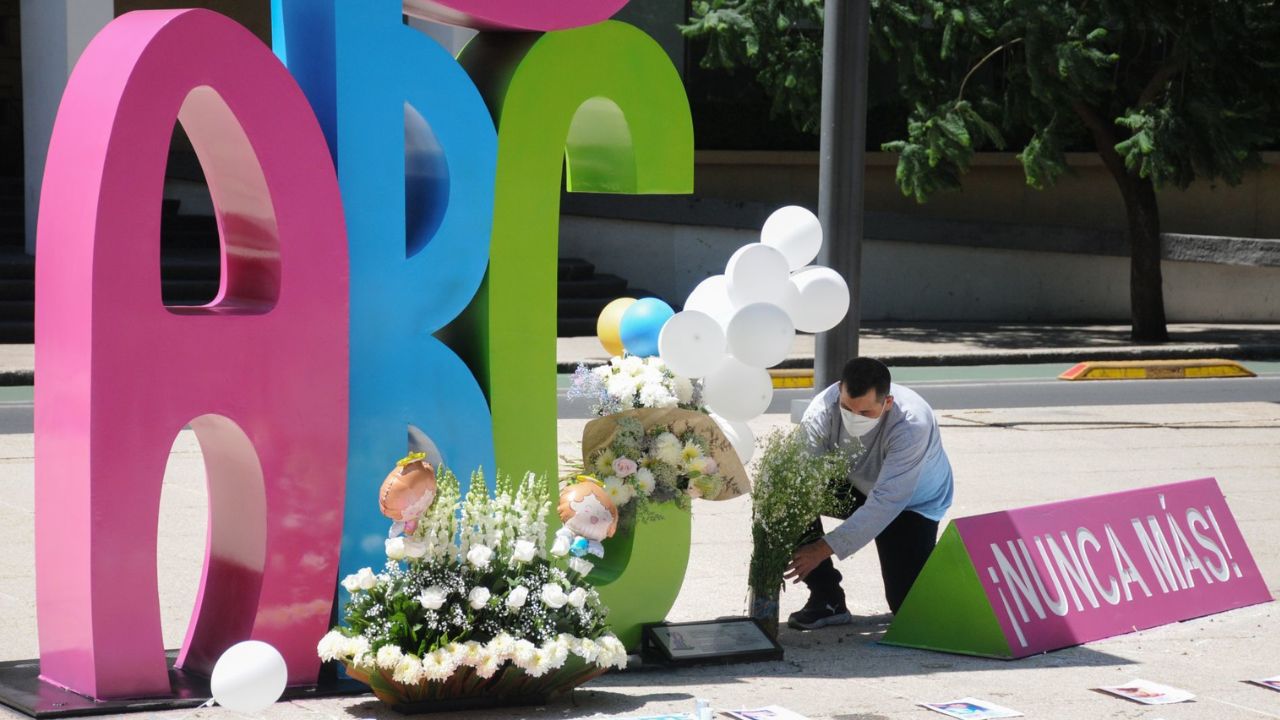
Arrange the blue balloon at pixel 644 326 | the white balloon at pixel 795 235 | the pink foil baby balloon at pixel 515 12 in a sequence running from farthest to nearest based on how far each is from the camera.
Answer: the white balloon at pixel 795 235
the blue balloon at pixel 644 326
the pink foil baby balloon at pixel 515 12

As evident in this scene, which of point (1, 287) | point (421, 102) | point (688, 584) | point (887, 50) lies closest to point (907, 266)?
point (887, 50)

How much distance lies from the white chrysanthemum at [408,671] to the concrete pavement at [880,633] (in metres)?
0.33

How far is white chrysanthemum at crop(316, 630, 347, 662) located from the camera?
223 inches

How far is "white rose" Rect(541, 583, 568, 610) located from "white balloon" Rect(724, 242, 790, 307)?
1.89 meters

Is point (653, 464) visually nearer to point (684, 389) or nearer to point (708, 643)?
point (684, 389)

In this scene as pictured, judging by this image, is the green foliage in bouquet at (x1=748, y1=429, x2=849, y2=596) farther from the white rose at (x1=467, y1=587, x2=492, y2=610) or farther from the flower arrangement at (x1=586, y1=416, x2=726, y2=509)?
the white rose at (x1=467, y1=587, x2=492, y2=610)

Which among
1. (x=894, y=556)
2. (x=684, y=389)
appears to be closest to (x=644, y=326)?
(x=684, y=389)

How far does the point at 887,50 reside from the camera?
65.1ft

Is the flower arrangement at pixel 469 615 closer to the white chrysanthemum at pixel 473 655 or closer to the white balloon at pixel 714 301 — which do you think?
the white chrysanthemum at pixel 473 655

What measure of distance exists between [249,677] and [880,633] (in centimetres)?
318

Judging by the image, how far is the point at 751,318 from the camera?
22.9 ft

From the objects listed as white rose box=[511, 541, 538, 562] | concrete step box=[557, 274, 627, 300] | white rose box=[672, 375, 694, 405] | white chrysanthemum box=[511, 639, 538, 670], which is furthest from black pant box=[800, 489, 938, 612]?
concrete step box=[557, 274, 627, 300]

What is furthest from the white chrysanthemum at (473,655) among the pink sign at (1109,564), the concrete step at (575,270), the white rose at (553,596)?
the concrete step at (575,270)

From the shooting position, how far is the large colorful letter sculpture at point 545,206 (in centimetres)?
666
